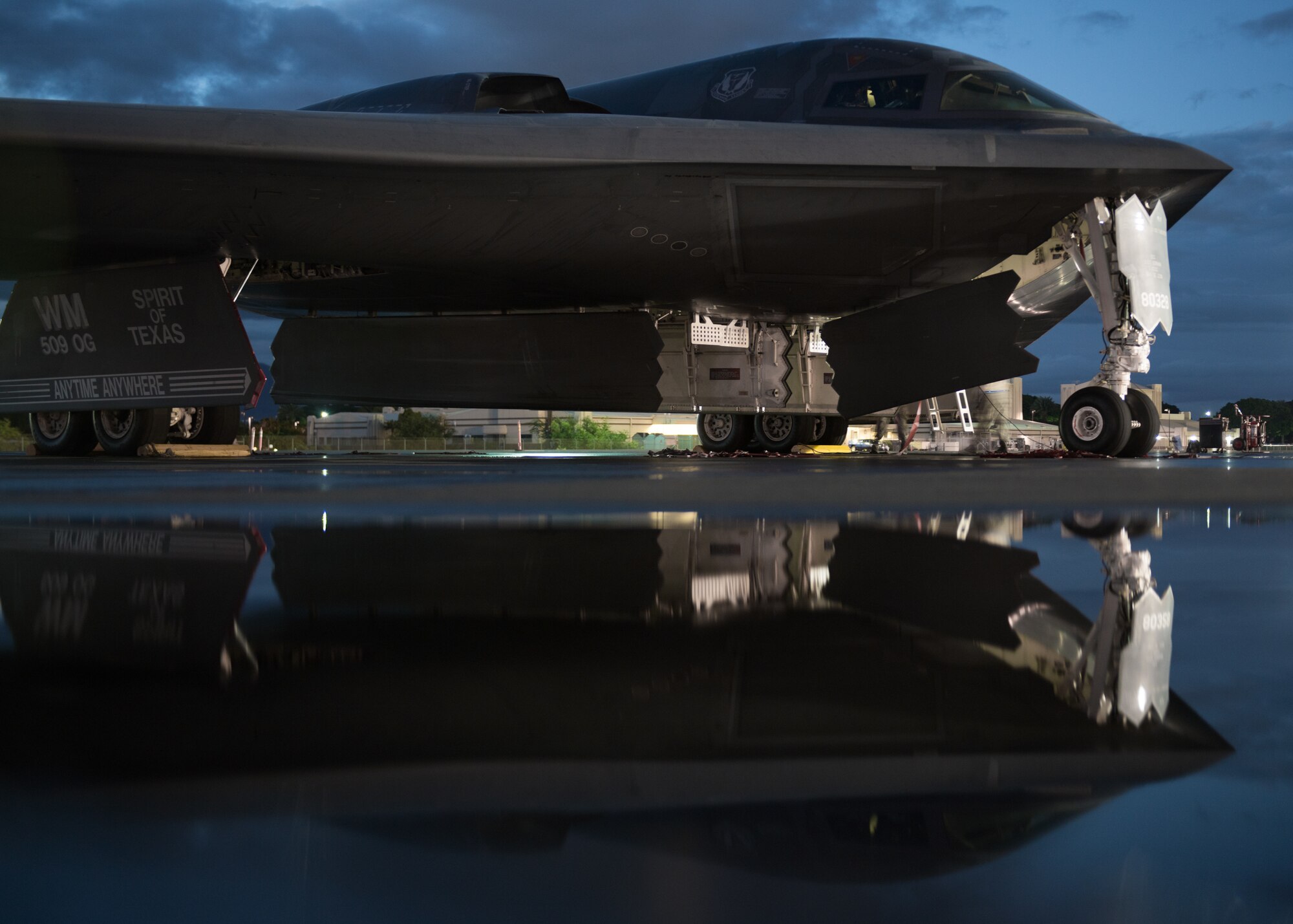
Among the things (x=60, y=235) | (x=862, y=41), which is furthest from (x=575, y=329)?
(x=60, y=235)

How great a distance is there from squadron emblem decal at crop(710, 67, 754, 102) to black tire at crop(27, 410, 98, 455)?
8534 millimetres

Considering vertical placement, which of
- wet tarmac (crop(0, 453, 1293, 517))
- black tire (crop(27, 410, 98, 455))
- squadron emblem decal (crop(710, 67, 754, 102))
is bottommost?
wet tarmac (crop(0, 453, 1293, 517))

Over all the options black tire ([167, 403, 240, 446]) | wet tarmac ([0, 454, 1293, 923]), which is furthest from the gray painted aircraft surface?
wet tarmac ([0, 454, 1293, 923])

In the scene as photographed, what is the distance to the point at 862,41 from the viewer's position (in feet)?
31.6

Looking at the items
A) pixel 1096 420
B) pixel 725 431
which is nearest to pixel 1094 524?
pixel 1096 420

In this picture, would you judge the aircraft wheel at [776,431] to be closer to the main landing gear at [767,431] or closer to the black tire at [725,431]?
the main landing gear at [767,431]

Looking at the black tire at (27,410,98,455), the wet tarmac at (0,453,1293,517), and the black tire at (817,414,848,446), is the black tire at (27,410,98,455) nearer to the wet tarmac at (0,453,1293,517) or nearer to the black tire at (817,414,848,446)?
the wet tarmac at (0,453,1293,517)

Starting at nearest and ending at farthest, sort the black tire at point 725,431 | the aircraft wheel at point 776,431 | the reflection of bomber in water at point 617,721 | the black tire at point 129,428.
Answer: the reflection of bomber in water at point 617,721 < the black tire at point 129,428 < the aircraft wheel at point 776,431 < the black tire at point 725,431

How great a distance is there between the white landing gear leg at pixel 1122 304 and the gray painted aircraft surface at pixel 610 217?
1.5 inches

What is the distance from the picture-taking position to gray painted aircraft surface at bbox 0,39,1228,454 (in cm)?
834

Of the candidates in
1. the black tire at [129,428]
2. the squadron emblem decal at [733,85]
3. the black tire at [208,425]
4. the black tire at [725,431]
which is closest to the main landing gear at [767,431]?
the black tire at [725,431]

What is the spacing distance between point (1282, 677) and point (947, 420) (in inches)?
1645

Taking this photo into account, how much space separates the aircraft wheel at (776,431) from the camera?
15.5m

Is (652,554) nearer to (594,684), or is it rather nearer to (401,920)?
(594,684)
